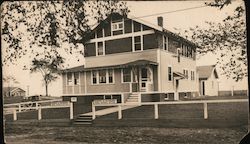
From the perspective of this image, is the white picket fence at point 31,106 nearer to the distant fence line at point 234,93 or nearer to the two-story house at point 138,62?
the two-story house at point 138,62

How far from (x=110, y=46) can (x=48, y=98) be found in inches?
21.8

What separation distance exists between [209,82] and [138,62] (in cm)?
43

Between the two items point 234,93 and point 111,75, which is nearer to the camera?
point 234,93

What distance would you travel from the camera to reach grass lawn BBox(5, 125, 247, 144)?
1920mm

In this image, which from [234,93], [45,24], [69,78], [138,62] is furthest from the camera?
[45,24]

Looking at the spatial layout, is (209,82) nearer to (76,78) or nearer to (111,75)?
(111,75)

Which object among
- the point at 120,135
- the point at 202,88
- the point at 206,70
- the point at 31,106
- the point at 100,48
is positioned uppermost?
the point at 100,48

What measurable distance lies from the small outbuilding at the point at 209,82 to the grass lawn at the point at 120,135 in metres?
0.21

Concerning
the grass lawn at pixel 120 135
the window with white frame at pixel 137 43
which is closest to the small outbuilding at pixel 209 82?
the grass lawn at pixel 120 135

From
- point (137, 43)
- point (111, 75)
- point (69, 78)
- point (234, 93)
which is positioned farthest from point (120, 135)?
point (234, 93)

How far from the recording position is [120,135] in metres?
2.08

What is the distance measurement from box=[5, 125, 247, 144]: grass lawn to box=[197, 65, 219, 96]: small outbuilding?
215 mm

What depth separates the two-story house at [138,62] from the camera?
1.98 m

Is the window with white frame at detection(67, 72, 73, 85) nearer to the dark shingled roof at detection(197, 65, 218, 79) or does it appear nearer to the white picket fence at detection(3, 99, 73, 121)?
the white picket fence at detection(3, 99, 73, 121)
